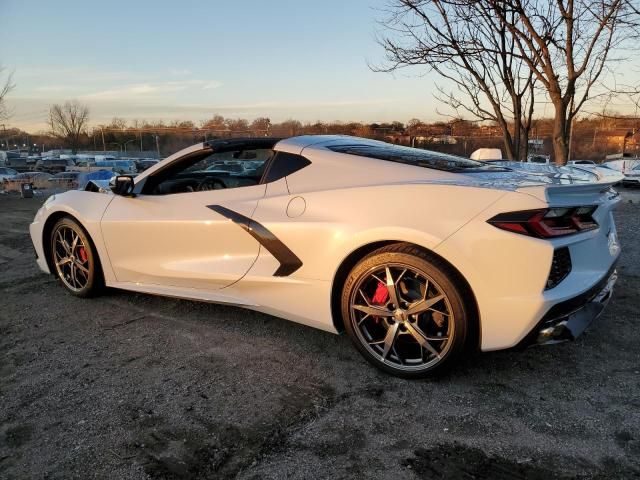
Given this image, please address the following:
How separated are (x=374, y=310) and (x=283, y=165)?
43.4 inches

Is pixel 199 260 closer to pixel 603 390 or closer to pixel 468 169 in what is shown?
pixel 468 169

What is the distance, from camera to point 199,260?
11.0 ft

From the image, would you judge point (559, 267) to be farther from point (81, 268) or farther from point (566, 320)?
point (81, 268)

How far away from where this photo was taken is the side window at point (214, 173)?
3.34 meters

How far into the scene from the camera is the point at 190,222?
3.34 meters

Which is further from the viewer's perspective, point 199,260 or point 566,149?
point 566,149

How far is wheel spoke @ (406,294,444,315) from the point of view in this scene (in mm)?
2535

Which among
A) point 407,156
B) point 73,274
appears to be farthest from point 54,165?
point 407,156

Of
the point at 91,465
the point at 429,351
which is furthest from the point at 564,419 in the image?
the point at 91,465

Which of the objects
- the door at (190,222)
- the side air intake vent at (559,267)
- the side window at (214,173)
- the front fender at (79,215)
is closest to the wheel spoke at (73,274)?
the front fender at (79,215)

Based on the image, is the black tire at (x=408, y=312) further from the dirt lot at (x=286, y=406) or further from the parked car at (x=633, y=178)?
the parked car at (x=633, y=178)

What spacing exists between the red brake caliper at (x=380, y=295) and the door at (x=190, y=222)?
0.83 meters

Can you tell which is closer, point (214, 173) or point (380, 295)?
point (380, 295)

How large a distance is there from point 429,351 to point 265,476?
113 centimetres
